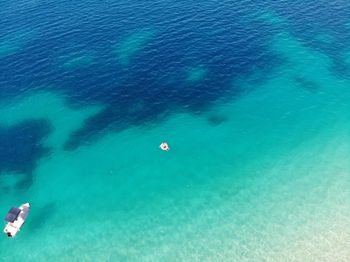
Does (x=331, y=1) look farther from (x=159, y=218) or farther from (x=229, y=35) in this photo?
(x=159, y=218)

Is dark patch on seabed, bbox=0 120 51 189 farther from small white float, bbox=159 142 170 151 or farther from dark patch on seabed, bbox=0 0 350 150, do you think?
small white float, bbox=159 142 170 151

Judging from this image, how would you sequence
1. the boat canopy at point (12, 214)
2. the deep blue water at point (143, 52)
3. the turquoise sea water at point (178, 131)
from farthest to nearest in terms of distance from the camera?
the deep blue water at point (143, 52)
the boat canopy at point (12, 214)
the turquoise sea water at point (178, 131)

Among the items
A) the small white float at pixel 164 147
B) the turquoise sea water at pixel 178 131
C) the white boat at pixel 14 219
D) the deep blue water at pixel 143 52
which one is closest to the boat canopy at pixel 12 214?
the white boat at pixel 14 219

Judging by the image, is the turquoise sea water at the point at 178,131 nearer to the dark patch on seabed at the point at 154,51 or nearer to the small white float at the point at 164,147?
the dark patch on seabed at the point at 154,51

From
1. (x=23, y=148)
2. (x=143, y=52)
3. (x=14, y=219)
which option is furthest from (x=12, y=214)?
(x=143, y=52)

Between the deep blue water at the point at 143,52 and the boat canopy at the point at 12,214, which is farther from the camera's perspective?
the deep blue water at the point at 143,52

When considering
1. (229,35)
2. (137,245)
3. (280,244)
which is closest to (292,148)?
(280,244)

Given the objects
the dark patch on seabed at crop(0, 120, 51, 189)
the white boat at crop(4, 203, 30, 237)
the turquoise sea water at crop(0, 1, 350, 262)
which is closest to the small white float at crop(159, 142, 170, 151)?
the turquoise sea water at crop(0, 1, 350, 262)
